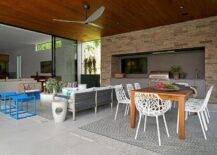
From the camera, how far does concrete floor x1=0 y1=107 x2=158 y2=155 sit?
8.58 feet

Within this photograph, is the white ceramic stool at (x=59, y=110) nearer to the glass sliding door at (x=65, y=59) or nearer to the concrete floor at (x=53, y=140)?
the concrete floor at (x=53, y=140)

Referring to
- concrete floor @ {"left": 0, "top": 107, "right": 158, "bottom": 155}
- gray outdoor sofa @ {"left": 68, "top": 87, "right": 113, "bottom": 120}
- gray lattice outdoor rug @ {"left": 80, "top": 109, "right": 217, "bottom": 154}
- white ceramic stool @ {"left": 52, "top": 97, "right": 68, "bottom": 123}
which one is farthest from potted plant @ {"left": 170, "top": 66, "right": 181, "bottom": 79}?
white ceramic stool @ {"left": 52, "top": 97, "right": 68, "bottom": 123}

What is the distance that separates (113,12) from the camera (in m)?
5.20

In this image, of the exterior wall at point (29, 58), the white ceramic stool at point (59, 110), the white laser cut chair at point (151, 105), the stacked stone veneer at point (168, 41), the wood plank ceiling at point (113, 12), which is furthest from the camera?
the exterior wall at point (29, 58)

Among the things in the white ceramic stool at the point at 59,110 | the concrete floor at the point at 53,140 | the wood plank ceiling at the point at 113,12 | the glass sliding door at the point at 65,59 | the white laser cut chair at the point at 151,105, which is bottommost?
the concrete floor at the point at 53,140

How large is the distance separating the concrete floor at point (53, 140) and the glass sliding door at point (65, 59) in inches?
195

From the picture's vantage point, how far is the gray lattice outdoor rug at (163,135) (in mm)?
2713

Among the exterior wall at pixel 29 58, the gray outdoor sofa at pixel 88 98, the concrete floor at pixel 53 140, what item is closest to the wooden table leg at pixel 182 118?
the concrete floor at pixel 53 140

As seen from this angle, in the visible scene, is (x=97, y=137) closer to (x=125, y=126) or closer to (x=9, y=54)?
(x=125, y=126)

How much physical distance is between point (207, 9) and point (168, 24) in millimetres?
1545

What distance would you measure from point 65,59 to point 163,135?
7.03m

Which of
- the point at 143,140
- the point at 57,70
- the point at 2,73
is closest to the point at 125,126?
the point at 143,140

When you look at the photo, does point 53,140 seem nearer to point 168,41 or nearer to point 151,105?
point 151,105

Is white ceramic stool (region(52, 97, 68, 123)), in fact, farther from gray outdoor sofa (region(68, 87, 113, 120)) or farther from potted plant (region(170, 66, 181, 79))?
potted plant (region(170, 66, 181, 79))
